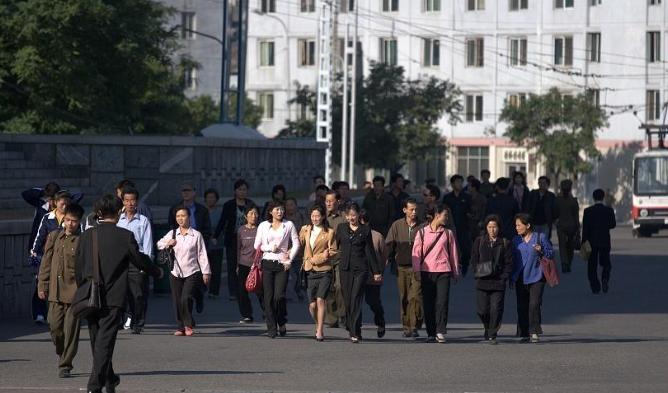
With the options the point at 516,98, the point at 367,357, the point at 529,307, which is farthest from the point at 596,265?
the point at 516,98

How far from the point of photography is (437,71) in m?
75.5

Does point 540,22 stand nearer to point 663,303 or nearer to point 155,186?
point 155,186

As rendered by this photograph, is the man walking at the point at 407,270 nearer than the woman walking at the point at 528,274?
No

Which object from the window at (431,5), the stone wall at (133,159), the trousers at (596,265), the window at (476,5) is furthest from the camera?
the window at (431,5)

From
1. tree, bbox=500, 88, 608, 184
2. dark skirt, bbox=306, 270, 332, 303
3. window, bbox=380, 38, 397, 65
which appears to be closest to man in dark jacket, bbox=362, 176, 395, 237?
dark skirt, bbox=306, 270, 332, 303

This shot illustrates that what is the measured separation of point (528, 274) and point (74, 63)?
78.2 ft

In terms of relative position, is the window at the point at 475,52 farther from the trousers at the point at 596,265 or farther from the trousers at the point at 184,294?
the trousers at the point at 184,294

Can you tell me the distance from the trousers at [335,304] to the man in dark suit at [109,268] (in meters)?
5.71

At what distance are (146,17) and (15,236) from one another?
26689 millimetres

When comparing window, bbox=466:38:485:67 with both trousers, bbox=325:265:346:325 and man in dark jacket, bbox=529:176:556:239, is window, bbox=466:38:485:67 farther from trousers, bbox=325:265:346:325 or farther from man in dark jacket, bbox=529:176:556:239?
trousers, bbox=325:265:346:325

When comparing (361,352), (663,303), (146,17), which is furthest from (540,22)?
(361,352)

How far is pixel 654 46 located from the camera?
71.1m

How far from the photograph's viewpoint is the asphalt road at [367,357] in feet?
38.8

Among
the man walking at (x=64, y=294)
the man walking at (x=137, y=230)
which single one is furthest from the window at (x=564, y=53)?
the man walking at (x=64, y=294)
